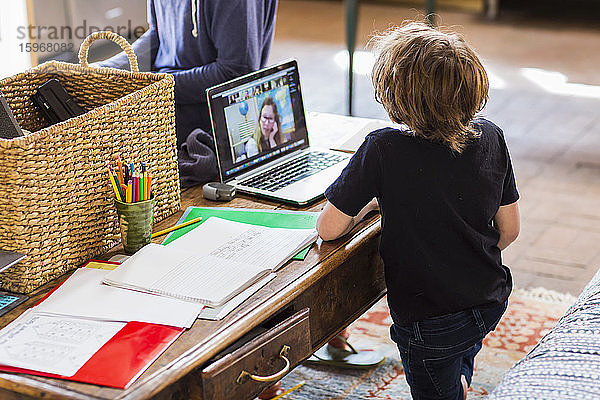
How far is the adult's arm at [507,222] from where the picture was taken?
166 cm

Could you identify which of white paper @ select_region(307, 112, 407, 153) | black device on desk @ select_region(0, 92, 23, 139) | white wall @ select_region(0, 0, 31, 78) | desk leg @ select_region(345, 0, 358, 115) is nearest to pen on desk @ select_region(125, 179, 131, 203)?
black device on desk @ select_region(0, 92, 23, 139)

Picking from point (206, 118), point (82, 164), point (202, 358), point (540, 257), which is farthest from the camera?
point (540, 257)

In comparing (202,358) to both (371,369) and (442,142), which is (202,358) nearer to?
(442,142)

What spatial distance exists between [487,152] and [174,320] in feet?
2.15

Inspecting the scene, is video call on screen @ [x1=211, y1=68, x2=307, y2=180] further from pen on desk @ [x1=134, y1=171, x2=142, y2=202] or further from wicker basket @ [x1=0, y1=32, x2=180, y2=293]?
pen on desk @ [x1=134, y1=171, x2=142, y2=202]

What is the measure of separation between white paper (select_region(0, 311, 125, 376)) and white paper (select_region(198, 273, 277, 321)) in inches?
5.0

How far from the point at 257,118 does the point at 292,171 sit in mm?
138

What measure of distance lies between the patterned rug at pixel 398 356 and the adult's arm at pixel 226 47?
803 millimetres

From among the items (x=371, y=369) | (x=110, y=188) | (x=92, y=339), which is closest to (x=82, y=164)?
(x=110, y=188)

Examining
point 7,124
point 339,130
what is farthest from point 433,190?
point 7,124

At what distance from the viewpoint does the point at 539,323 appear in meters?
2.56

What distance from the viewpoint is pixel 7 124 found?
4.91 ft

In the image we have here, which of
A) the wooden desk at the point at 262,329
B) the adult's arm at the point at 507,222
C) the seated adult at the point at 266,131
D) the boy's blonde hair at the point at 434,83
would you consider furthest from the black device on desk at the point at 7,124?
the adult's arm at the point at 507,222

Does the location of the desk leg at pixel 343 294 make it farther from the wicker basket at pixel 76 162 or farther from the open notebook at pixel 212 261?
the wicker basket at pixel 76 162
